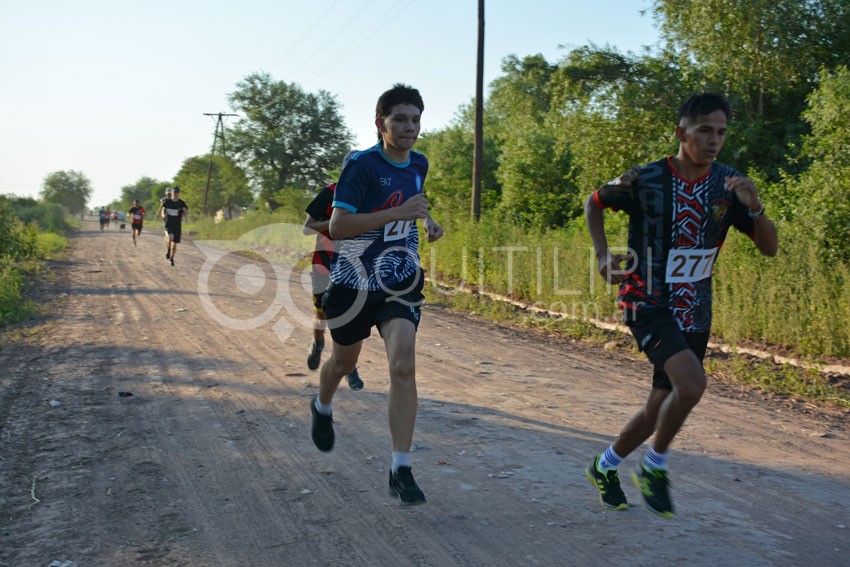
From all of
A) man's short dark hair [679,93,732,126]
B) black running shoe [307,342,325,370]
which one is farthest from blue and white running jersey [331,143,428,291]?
black running shoe [307,342,325,370]

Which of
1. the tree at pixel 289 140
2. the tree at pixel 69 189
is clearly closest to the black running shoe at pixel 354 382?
the tree at pixel 289 140

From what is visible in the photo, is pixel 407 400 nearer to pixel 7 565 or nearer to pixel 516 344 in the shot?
pixel 7 565

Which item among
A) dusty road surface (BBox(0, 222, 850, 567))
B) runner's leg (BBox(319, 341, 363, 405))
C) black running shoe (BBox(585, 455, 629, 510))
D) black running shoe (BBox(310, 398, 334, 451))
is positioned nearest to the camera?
dusty road surface (BBox(0, 222, 850, 567))

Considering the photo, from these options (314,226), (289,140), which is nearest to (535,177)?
(314,226)

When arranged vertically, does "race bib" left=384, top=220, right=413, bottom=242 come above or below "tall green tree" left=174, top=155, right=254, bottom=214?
below

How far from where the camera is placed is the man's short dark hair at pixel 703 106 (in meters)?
3.65

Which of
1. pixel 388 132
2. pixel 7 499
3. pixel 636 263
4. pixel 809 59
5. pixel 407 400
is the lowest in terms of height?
pixel 7 499

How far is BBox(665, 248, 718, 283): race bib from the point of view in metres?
3.71

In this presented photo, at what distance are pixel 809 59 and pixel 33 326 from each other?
1547 centimetres

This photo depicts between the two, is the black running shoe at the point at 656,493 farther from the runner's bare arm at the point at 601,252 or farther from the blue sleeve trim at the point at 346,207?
the blue sleeve trim at the point at 346,207

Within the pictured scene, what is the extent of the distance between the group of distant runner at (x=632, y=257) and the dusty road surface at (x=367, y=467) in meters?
0.36

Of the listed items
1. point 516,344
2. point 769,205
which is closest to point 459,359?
point 516,344

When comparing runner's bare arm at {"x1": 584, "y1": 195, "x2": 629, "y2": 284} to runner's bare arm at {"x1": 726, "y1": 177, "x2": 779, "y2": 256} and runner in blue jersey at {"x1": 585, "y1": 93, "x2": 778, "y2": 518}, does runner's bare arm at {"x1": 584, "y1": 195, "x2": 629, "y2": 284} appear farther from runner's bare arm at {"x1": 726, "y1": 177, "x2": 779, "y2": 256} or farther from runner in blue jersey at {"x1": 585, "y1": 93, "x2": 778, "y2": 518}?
runner's bare arm at {"x1": 726, "y1": 177, "x2": 779, "y2": 256}

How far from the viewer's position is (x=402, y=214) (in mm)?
3975
